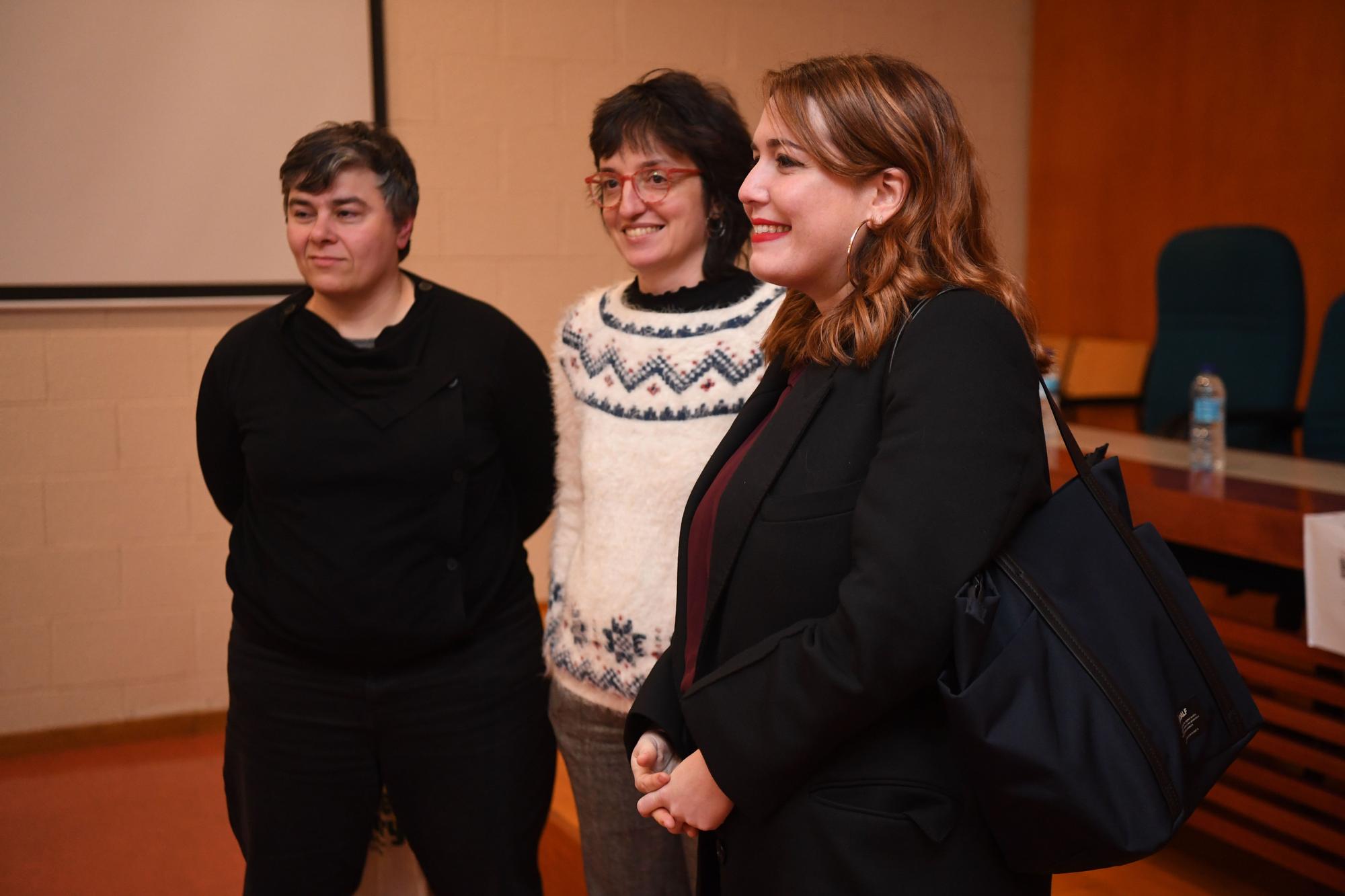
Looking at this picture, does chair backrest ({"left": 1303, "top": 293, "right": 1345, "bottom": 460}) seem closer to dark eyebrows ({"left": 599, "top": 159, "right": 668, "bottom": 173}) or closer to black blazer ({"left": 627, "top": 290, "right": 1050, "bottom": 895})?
dark eyebrows ({"left": 599, "top": 159, "right": 668, "bottom": 173})

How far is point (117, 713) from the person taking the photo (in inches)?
142

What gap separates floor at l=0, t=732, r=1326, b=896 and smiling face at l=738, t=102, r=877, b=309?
180 cm

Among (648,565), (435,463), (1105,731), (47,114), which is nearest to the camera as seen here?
(1105,731)

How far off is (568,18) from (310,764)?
3035 mm

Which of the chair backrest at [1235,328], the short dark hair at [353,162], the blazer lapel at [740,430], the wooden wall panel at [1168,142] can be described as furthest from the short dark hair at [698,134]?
the wooden wall panel at [1168,142]

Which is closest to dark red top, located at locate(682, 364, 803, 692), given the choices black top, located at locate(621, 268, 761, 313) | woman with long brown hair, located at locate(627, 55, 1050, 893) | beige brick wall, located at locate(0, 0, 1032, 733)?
woman with long brown hair, located at locate(627, 55, 1050, 893)

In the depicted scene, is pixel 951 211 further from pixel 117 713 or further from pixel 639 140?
pixel 117 713

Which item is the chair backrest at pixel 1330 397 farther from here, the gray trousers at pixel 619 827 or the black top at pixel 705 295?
the gray trousers at pixel 619 827

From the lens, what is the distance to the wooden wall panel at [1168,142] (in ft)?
14.9

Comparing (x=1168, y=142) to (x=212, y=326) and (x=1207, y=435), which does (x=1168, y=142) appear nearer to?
(x=1207, y=435)

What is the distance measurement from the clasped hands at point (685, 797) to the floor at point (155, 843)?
1472 mm

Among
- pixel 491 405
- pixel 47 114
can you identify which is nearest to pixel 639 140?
pixel 491 405

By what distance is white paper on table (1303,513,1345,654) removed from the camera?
230 cm

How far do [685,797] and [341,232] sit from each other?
1.01 metres
